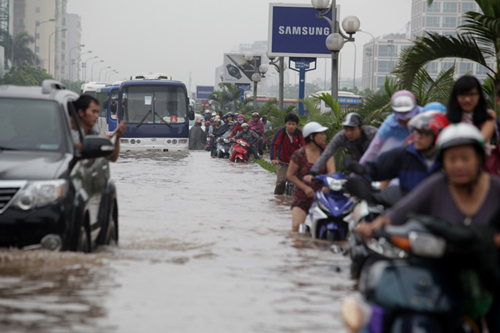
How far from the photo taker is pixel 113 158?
820 cm

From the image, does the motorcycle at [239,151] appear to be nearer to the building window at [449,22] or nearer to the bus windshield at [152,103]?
the bus windshield at [152,103]

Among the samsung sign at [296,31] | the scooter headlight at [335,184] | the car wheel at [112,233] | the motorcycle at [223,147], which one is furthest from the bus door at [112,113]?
the scooter headlight at [335,184]

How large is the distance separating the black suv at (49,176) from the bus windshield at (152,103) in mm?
19808

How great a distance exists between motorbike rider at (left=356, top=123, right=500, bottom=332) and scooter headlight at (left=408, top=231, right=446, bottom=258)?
0.95 feet

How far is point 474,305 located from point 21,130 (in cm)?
455

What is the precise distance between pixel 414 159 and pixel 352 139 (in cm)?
242

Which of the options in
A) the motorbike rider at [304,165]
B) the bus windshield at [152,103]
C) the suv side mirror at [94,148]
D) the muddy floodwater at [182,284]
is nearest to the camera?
the muddy floodwater at [182,284]

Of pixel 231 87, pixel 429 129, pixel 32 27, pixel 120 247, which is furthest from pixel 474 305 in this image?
pixel 32 27

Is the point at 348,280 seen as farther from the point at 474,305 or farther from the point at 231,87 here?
the point at 231,87

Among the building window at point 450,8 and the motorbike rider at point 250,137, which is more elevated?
the building window at point 450,8

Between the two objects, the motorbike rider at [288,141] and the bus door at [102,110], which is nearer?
the motorbike rider at [288,141]

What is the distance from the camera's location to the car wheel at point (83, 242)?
20.3ft

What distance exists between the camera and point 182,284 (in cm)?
570

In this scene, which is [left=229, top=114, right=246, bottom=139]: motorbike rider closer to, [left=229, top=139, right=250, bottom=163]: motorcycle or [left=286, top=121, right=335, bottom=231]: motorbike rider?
[left=229, top=139, right=250, bottom=163]: motorcycle
